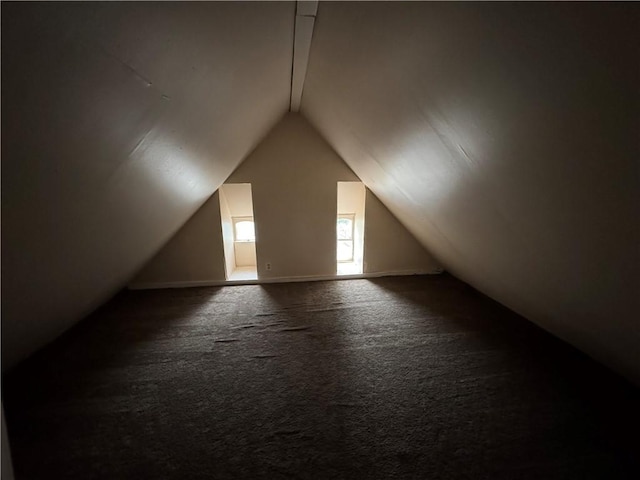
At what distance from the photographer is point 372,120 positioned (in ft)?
4.98

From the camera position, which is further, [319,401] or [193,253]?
[193,253]

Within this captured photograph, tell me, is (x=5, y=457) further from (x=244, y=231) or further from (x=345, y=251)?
(x=345, y=251)

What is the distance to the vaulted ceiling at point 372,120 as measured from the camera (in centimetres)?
57

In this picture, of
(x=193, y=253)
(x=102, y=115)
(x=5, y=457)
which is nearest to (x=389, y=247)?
(x=193, y=253)

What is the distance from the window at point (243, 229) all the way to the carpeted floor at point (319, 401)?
238 centimetres

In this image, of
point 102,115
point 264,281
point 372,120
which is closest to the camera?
point 102,115

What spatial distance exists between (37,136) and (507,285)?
2717 mm

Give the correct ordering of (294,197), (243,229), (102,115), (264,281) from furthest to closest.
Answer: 1. (243,229)
2. (264,281)
3. (294,197)
4. (102,115)

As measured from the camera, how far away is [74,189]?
3.12 ft

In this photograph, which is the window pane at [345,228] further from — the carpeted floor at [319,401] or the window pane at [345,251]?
the carpeted floor at [319,401]

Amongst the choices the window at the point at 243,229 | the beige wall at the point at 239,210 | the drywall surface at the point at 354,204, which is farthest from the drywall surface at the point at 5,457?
the window at the point at 243,229

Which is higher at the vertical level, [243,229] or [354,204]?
[354,204]

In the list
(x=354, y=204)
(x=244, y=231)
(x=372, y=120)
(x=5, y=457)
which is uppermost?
(x=372, y=120)

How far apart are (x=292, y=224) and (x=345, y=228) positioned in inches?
74.8
